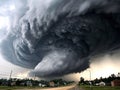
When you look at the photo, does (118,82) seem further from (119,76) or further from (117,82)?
(119,76)

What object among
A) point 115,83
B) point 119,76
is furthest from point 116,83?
point 119,76

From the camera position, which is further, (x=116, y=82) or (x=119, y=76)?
(x=119, y=76)

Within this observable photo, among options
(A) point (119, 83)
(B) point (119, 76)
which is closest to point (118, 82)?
(A) point (119, 83)

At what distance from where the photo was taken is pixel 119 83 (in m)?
146

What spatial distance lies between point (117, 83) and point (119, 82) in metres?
5.62

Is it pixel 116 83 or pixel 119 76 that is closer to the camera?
pixel 116 83

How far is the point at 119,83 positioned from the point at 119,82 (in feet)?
4.55

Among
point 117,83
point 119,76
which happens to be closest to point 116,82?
point 117,83

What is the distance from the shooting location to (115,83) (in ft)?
460

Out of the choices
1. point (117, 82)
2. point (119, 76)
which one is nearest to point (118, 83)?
point (117, 82)

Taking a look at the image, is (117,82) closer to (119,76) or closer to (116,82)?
(116,82)

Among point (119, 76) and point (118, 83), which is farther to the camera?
point (119, 76)

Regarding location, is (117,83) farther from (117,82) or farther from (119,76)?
(119,76)

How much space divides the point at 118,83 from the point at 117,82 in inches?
44.1
